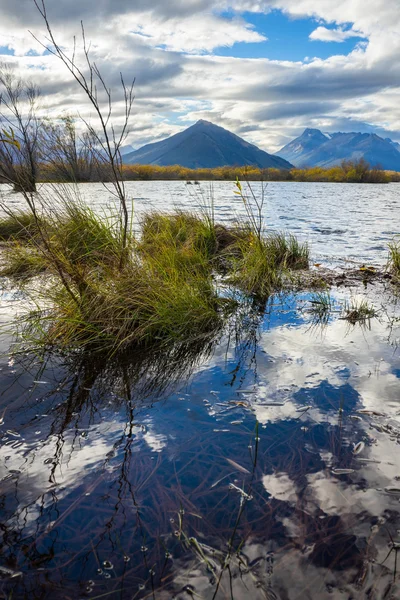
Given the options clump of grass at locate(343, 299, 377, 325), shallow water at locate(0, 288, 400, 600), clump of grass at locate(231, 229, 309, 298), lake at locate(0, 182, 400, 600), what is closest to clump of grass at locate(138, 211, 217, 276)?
clump of grass at locate(231, 229, 309, 298)

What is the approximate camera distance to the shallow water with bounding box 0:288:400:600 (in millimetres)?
1562

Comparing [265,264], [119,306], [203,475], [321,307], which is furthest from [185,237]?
[203,475]

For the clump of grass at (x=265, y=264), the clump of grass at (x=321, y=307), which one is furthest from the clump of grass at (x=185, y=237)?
the clump of grass at (x=321, y=307)

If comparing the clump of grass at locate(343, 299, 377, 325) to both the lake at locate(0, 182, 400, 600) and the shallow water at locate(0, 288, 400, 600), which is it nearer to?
the lake at locate(0, 182, 400, 600)

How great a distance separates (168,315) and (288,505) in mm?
2407

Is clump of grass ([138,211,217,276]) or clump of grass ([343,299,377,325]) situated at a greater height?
clump of grass ([138,211,217,276])

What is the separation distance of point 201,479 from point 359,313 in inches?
136

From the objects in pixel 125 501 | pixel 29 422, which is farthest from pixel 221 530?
pixel 29 422

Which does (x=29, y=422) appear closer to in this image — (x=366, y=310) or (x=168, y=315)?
(x=168, y=315)

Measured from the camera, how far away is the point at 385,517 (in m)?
1.83

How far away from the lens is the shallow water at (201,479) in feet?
5.13

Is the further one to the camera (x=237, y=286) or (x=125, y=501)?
(x=237, y=286)

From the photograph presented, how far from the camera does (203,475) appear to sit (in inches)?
82.7

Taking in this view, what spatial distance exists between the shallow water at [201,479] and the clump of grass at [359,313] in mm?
1172
